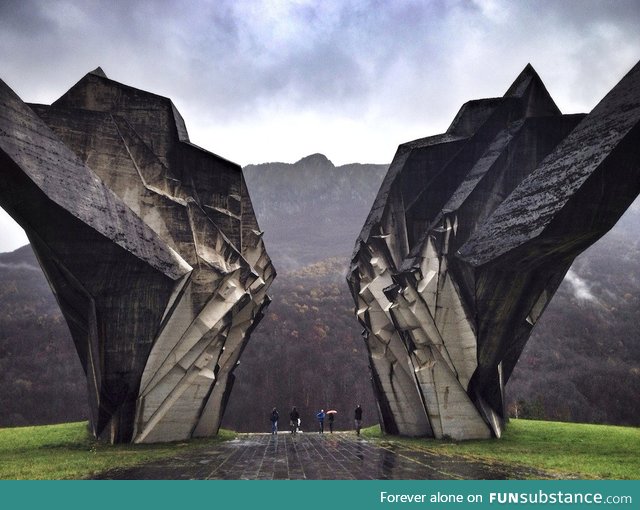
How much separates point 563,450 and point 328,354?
53.5 meters

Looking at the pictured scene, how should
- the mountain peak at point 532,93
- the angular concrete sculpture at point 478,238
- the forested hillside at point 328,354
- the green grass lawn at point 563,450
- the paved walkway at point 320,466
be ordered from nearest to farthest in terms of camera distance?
the paved walkway at point 320,466 < the green grass lawn at point 563,450 < the angular concrete sculpture at point 478,238 < the mountain peak at point 532,93 < the forested hillside at point 328,354

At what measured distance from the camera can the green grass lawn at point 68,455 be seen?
1159cm

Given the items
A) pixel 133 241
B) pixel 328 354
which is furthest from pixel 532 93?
pixel 328 354

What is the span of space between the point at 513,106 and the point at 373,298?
9280 mm

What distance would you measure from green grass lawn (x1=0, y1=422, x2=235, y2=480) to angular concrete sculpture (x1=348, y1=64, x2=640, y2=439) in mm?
8149

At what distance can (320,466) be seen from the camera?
12719mm

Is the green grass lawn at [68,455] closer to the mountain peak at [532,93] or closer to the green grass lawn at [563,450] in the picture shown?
the green grass lawn at [563,450]

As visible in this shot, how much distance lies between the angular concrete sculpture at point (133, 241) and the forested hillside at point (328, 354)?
106ft

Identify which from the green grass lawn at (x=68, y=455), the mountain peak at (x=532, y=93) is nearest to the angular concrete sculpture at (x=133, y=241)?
the green grass lawn at (x=68, y=455)

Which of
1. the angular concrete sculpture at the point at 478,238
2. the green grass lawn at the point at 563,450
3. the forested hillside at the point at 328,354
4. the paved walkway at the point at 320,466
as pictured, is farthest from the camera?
the forested hillside at the point at 328,354

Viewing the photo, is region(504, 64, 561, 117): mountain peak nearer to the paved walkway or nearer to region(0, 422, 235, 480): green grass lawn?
the paved walkway

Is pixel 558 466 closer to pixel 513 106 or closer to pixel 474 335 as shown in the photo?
pixel 474 335

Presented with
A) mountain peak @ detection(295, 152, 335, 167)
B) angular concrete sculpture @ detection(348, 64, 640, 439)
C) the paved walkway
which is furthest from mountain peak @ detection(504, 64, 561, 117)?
mountain peak @ detection(295, 152, 335, 167)

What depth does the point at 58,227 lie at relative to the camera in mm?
14070
